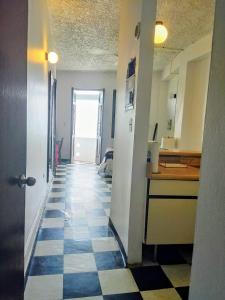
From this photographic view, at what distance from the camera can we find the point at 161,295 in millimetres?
1726

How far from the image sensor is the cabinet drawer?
208 cm

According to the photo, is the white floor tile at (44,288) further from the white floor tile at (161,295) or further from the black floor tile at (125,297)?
the white floor tile at (161,295)

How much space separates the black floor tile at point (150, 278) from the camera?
1822 millimetres

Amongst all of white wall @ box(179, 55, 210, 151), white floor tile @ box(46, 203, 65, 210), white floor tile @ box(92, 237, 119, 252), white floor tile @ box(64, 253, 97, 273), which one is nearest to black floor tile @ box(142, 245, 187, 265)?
white floor tile @ box(92, 237, 119, 252)

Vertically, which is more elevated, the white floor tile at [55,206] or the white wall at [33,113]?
the white wall at [33,113]

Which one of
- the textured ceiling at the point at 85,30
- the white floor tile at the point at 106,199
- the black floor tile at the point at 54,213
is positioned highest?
the textured ceiling at the point at 85,30

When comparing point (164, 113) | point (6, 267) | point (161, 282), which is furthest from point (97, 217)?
point (164, 113)

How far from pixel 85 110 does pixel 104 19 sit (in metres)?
4.62

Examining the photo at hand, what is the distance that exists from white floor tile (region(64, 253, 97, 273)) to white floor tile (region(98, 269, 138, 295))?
124 millimetres

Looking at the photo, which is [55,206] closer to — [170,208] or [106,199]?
[106,199]

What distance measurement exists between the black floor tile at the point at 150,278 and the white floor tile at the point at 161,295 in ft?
0.14

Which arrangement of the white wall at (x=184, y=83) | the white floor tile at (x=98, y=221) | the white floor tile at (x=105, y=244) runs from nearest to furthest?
the white floor tile at (x=105, y=244), the white floor tile at (x=98, y=221), the white wall at (x=184, y=83)

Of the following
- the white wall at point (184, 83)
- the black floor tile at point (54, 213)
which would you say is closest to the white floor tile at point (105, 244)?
the black floor tile at point (54, 213)

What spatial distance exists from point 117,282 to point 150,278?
0.87 feet
